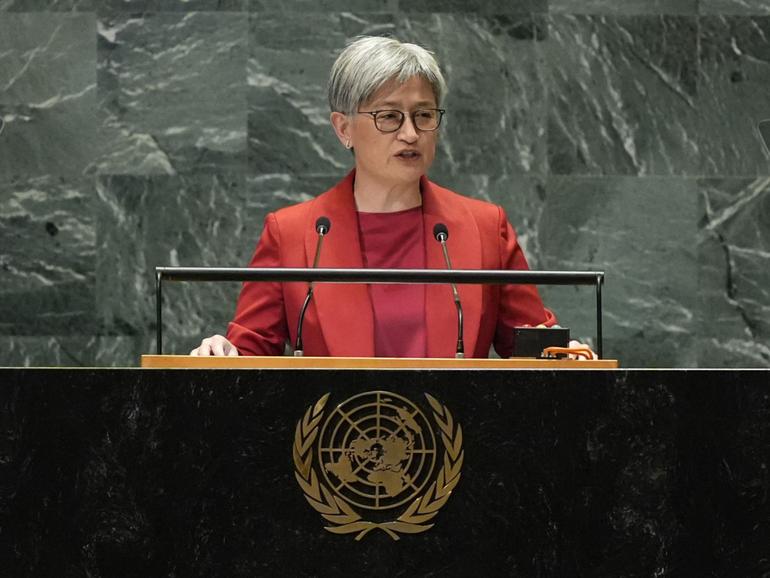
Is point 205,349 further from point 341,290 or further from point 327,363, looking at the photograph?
point 341,290

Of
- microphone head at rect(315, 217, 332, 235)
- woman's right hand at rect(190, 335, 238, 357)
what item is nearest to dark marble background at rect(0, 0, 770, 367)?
microphone head at rect(315, 217, 332, 235)

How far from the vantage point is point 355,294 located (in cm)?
339

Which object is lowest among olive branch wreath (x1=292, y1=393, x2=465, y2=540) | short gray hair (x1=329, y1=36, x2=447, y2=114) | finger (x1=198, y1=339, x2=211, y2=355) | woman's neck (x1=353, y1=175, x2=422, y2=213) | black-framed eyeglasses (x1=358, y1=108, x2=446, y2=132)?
olive branch wreath (x1=292, y1=393, x2=465, y2=540)

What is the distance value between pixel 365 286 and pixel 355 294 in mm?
41

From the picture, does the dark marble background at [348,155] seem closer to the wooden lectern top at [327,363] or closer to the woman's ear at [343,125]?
the woman's ear at [343,125]

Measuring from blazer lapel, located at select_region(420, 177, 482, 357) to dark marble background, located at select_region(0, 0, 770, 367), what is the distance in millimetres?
1555

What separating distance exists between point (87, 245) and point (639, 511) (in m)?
3.29

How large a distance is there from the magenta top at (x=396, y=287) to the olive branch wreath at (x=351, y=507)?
1.00 m

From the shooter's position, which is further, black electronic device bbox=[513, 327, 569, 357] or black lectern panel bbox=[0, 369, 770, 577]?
black electronic device bbox=[513, 327, 569, 357]

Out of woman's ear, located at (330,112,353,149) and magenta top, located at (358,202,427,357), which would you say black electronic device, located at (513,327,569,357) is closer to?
magenta top, located at (358,202,427,357)

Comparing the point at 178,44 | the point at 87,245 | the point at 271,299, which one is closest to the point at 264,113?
the point at 178,44

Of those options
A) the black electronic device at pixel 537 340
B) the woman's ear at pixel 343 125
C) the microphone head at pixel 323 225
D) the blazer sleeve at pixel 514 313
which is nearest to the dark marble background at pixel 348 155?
the woman's ear at pixel 343 125

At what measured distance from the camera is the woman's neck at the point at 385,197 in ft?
11.8

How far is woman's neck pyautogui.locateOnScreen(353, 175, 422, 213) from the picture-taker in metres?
3.59
